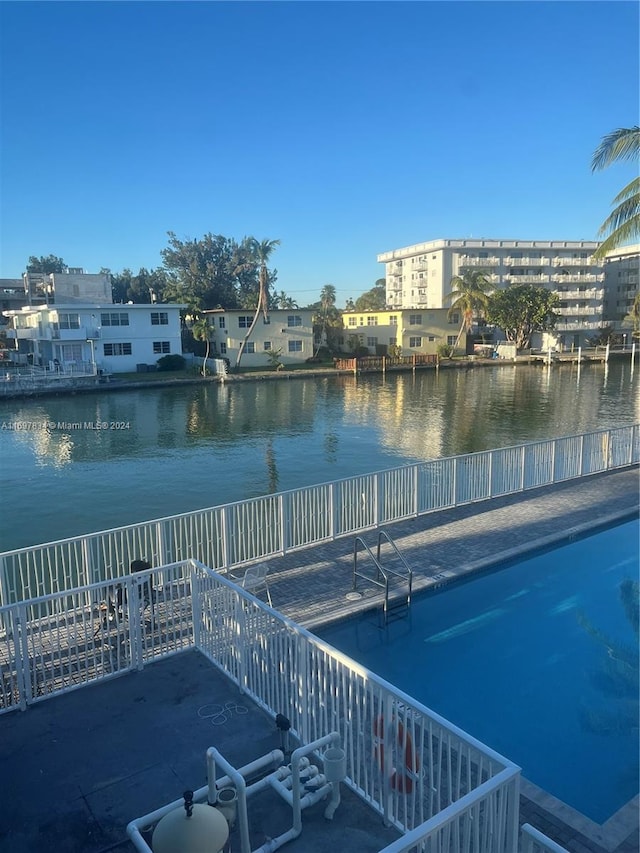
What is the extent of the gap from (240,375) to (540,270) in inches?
1920

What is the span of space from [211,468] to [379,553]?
12.8 meters

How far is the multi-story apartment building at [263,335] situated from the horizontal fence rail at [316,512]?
4454 centimetres

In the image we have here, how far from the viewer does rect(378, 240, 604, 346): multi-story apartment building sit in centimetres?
7844

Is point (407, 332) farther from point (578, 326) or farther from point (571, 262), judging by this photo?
point (571, 262)

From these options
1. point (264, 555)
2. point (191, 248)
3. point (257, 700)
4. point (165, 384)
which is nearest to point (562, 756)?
point (257, 700)

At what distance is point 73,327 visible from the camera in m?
48.4

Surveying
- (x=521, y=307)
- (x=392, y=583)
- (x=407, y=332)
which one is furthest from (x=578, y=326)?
(x=392, y=583)

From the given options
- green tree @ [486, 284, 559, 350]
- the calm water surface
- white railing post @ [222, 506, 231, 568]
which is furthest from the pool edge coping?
green tree @ [486, 284, 559, 350]

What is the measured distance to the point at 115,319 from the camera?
5038 cm

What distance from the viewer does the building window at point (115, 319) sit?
164ft

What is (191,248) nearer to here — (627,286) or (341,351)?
(341,351)

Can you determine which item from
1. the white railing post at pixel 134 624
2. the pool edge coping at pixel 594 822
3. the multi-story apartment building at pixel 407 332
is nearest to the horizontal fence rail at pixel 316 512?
the white railing post at pixel 134 624

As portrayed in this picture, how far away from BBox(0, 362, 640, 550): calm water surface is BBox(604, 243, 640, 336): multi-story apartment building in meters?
39.7

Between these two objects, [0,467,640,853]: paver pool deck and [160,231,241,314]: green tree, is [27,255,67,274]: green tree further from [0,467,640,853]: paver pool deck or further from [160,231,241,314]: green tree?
[0,467,640,853]: paver pool deck
